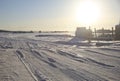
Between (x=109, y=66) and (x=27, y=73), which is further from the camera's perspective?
(x=109, y=66)

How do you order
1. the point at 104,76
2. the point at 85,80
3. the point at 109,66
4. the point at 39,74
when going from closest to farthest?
the point at 85,80, the point at 104,76, the point at 39,74, the point at 109,66

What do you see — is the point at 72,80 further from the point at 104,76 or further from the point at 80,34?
the point at 80,34

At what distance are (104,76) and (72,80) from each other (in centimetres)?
129

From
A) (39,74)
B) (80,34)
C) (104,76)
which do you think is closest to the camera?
(104,76)

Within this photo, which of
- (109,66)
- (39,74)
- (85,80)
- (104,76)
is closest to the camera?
(85,80)

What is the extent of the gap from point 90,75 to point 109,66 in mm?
2325

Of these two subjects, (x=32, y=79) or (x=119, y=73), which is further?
(x=119, y=73)

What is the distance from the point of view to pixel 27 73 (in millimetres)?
9484

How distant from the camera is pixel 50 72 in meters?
9.59

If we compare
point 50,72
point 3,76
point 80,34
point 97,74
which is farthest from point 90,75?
point 80,34

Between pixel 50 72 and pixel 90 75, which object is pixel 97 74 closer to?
pixel 90 75

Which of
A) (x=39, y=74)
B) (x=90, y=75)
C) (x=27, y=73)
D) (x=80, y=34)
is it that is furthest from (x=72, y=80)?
(x=80, y=34)

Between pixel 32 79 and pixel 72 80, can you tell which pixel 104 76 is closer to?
→ pixel 72 80

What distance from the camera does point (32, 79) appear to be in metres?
8.34
